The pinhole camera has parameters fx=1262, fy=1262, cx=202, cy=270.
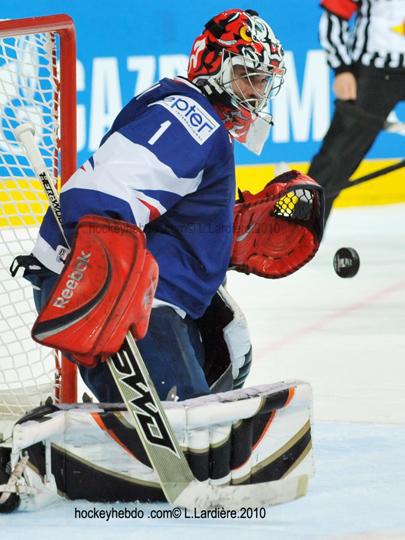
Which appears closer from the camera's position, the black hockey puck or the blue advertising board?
the black hockey puck

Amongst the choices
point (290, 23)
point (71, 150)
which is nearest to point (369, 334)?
point (71, 150)

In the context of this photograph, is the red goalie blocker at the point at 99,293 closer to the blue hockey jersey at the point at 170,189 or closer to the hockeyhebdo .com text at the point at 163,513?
the blue hockey jersey at the point at 170,189

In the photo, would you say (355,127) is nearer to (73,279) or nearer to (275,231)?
(275,231)

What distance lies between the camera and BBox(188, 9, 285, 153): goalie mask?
2227 millimetres

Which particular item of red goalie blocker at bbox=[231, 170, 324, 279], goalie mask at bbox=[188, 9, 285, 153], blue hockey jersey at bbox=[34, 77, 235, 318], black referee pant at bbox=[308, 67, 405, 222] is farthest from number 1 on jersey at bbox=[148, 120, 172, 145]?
black referee pant at bbox=[308, 67, 405, 222]

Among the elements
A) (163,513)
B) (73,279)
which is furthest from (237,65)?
(163,513)

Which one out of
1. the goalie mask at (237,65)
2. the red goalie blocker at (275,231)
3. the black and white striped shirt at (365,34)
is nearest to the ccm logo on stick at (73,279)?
the goalie mask at (237,65)

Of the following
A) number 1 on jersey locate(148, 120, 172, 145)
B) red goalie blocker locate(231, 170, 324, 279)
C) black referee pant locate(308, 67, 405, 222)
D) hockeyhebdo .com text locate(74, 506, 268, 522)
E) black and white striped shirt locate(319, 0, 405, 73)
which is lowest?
black referee pant locate(308, 67, 405, 222)

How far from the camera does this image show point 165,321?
2121mm

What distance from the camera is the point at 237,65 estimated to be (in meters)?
2.24

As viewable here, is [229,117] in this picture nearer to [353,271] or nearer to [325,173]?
[353,271]

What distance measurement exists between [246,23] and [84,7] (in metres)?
3.75

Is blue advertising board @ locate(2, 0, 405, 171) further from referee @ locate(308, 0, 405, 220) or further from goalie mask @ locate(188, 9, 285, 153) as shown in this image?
goalie mask @ locate(188, 9, 285, 153)

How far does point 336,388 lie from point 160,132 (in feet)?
3.85
